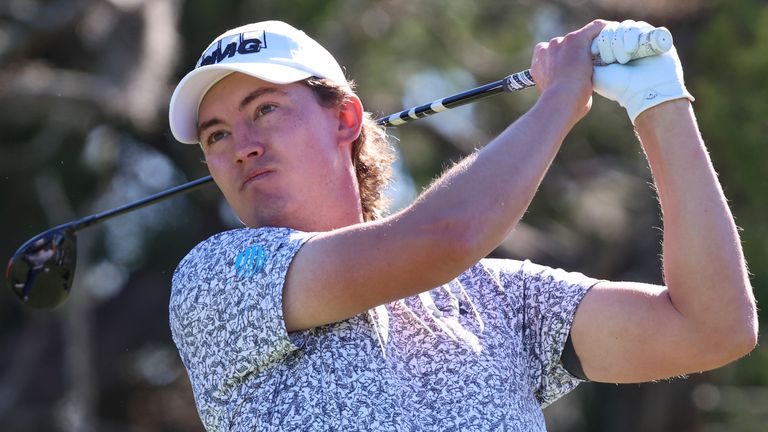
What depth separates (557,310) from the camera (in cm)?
267

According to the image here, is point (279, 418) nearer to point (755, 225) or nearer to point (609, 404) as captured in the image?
point (755, 225)

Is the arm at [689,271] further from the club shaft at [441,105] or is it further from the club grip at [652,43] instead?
the club shaft at [441,105]

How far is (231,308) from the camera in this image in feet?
8.00

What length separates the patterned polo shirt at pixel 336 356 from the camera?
2365 millimetres

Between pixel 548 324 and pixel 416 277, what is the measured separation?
45 centimetres

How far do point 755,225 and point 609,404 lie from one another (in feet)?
A: 7.80

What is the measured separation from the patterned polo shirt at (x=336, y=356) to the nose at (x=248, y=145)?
0.14 meters

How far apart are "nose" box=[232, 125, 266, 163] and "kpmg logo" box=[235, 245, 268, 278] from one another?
0.71ft

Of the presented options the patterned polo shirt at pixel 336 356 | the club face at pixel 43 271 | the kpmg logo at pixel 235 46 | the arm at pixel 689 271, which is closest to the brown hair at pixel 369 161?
the kpmg logo at pixel 235 46

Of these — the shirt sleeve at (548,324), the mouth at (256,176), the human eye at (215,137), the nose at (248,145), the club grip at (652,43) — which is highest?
the club grip at (652,43)

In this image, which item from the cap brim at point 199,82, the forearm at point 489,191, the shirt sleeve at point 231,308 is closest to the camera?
the forearm at point 489,191

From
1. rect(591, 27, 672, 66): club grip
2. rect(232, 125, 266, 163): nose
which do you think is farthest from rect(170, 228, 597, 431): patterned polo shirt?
rect(591, 27, 672, 66): club grip

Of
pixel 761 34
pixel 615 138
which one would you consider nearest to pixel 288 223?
pixel 761 34

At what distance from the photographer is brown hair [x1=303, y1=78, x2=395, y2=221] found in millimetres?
2809
